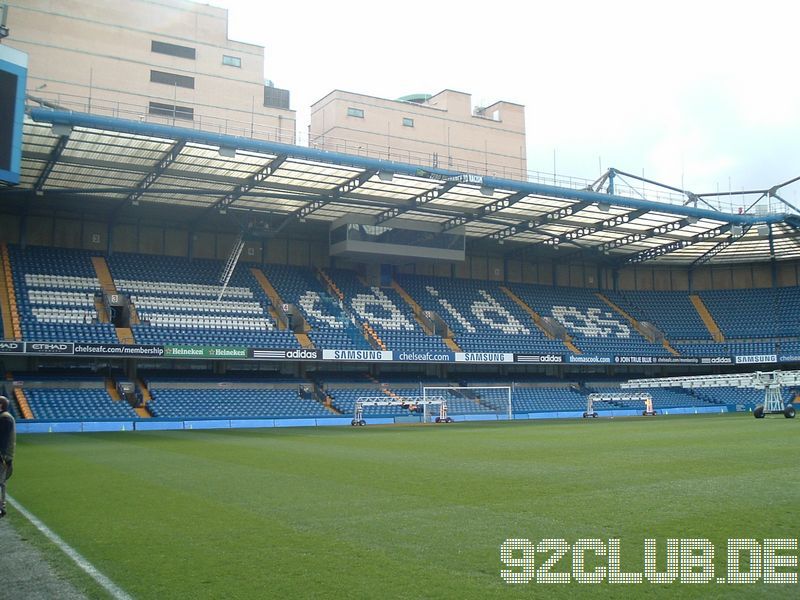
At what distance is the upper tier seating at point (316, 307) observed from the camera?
50.0 m

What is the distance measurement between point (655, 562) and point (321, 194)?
133ft

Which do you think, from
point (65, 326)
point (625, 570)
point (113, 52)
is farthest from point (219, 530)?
point (113, 52)

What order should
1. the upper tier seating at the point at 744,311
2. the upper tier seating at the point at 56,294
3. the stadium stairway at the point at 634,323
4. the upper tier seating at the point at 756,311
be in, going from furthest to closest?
the upper tier seating at the point at 744,311 → the upper tier seating at the point at 756,311 → the stadium stairway at the point at 634,323 → the upper tier seating at the point at 56,294

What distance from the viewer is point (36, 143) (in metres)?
36.3

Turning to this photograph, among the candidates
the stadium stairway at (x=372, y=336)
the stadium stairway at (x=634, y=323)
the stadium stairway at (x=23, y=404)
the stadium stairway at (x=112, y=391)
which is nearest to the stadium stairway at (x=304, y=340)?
the stadium stairway at (x=372, y=336)

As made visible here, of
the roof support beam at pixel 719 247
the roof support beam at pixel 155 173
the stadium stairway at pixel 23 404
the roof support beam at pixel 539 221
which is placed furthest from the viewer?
the roof support beam at pixel 719 247

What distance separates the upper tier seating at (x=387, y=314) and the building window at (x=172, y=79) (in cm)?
1763

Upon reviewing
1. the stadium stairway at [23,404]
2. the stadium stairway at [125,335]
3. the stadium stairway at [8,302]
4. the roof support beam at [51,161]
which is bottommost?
the stadium stairway at [23,404]

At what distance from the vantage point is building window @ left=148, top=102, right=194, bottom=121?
5425 centimetres

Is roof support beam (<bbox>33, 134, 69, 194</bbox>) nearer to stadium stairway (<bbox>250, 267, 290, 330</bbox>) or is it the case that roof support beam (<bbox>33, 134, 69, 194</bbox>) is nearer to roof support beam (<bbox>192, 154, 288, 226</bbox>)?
roof support beam (<bbox>192, 154, 288, 226</bbox>)

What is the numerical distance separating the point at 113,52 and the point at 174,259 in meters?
15.4

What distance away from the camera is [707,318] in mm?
67938

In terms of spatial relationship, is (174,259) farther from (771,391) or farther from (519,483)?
(519,483)

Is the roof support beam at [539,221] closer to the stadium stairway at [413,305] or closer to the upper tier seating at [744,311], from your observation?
the stadium stairway at [413,305]
